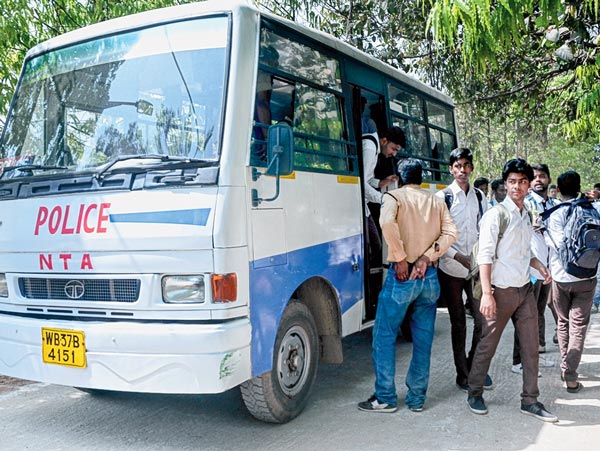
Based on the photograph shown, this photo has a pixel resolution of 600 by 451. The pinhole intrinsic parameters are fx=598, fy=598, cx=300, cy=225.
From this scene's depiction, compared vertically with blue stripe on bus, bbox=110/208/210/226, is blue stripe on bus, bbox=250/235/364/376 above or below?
below

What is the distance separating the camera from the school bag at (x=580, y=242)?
495 centimetres

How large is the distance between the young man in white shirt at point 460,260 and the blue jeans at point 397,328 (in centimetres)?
50

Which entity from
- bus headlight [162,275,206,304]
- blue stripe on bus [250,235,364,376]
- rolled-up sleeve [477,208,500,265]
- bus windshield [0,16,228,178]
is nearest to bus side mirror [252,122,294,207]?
bus windshield [0,16,228,178]

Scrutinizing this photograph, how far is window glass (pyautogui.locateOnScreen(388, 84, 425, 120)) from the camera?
20.8 ft

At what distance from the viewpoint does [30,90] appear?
462cm

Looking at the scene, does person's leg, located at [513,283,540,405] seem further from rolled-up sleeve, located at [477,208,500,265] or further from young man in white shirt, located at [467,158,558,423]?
rolled-up sleeve, located at [477,208,500,265]

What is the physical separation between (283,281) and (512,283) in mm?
1677

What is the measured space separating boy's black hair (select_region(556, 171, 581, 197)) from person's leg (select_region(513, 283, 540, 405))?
1205 millimetres

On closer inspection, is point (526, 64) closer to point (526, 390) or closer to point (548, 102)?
point (548, 102)

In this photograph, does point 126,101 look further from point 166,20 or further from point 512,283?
point 512,283

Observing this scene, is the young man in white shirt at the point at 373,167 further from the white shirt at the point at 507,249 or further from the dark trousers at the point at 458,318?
the white shirt at the point at 507,249

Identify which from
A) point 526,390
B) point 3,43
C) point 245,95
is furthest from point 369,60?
point 3,43

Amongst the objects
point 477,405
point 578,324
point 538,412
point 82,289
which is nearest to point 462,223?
point 578,324

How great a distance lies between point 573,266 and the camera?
5.00 meters
